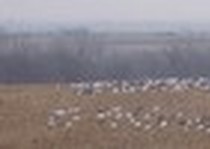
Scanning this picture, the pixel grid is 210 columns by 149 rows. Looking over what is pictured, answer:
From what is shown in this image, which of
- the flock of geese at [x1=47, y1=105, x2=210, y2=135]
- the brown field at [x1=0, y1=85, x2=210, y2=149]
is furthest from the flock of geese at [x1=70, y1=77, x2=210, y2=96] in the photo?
the flock of geese at [x1=47, y1=105, x2=210, y2=135]

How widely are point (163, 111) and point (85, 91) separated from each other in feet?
22.7

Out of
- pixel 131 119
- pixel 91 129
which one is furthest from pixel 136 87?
pixel 91 129

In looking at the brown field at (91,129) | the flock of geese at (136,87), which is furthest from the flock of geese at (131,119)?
the flock of geese at (136,87)

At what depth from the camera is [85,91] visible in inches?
1147

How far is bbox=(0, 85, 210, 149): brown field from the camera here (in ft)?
59.3

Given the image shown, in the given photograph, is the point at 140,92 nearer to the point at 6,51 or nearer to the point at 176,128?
the point at 176,128

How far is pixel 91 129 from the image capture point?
782 inches

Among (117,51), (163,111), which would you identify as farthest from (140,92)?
(117,51)

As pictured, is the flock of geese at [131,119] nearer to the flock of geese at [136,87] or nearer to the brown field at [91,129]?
the brown field at [91,129]

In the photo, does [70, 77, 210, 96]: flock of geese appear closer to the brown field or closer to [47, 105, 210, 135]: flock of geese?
the brown field

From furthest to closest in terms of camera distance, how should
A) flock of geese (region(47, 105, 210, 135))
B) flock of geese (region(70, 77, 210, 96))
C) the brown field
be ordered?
flock of geese (region(70, 77, 210, 96))
flock of geese (region(47, 105, 210, 135))
the brown field

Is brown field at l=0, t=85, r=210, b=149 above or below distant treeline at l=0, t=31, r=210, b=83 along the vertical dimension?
above

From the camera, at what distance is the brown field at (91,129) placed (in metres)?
18.1

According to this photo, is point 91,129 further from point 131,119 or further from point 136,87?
point 136,87
